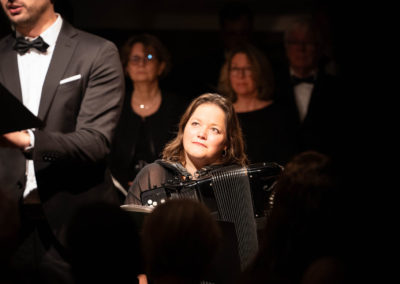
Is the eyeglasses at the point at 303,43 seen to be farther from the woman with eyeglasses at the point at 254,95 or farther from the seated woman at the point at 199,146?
the seated woman at the point at 199,146

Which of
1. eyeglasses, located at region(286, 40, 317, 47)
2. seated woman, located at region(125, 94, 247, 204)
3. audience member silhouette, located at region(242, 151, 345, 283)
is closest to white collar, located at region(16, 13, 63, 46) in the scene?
seated woman, located at region(125, 94, 247, 204)

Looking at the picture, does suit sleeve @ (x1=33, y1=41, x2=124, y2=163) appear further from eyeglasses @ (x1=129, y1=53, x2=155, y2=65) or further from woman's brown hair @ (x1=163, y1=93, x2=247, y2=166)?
eyeglasses @ (x1=129, y1=53, x2=155, y2=65)

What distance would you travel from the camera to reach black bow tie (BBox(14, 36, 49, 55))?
9.46 ft

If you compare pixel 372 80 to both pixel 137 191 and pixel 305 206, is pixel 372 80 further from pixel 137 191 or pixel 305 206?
pixel 137 191

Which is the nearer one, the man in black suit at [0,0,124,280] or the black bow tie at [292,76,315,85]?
the man in black suit at [0,0,124,280]

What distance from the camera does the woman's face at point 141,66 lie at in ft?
12.5

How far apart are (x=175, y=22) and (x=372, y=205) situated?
285 centimetres

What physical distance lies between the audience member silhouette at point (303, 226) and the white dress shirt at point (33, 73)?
1.16 metres

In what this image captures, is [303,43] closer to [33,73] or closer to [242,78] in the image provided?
[242,78]

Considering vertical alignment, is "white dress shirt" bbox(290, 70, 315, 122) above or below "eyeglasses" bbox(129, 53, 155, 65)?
below

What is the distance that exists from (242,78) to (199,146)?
0.91 meters

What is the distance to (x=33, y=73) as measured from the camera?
2906 millimetres

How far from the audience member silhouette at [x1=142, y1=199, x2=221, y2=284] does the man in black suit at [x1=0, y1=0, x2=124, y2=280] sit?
74 centimetres

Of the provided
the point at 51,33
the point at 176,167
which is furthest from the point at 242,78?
the point at 51,33
